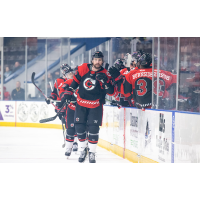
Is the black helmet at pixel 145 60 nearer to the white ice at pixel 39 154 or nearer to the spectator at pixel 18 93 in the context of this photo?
the white ice at pixel 39 154

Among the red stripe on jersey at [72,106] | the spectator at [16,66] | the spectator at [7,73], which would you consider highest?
the spectator at [16,66]

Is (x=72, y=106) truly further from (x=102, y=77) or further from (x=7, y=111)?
(x=7, y=111)

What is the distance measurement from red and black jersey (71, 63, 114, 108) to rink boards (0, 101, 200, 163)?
452 mm

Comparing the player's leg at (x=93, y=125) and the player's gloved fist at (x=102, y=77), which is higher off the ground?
the player's gloved fist at (x=102, y=77)

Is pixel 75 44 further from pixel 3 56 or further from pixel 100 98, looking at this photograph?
pixel 100 98

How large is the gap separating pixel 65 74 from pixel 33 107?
4227 millimetres

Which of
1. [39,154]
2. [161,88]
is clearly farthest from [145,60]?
[39,154]

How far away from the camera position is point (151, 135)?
10.8 feet

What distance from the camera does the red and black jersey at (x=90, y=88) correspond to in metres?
3.54

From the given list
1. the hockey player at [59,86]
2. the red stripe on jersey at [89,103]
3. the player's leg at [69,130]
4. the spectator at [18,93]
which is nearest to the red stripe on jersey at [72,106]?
the player's leg at [69,130]

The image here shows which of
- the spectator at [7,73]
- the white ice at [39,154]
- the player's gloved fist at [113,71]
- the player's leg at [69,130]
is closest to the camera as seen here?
the player's gloved fist at [113,71]

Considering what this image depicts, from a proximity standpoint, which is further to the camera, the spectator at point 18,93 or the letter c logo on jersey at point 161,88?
the spectator at point 18,93
